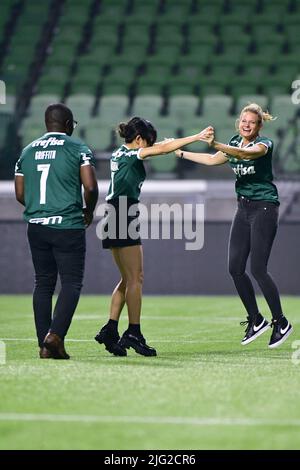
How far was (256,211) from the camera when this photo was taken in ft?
29.8

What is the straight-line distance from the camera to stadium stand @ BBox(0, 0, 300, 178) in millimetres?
18812

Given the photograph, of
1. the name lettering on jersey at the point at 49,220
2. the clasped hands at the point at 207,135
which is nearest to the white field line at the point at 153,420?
the name lettering on jersey at the point at 49,220

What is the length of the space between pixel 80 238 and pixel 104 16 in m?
15.4

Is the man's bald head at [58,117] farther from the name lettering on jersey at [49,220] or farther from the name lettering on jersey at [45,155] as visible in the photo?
the name lettering on jersey at [49,220]

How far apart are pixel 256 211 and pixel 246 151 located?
0.61 metres

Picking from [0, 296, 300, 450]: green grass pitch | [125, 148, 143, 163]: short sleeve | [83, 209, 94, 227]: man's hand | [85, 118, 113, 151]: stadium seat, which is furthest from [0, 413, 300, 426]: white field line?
[85, 118, 113, 151]: stadium seat

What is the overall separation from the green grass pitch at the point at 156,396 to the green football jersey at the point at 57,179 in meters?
1.05

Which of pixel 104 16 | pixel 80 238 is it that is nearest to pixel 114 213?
pixel 80 238

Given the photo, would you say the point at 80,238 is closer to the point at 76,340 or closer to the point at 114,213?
the point at 114,213

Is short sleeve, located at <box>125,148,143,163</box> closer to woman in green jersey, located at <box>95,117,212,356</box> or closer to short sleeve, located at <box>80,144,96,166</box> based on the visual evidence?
woman in green jersey, located at <box>95,117,212,356</box>

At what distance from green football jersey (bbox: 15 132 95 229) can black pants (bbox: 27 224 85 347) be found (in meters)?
0.09

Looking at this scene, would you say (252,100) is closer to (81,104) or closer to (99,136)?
(99,136)

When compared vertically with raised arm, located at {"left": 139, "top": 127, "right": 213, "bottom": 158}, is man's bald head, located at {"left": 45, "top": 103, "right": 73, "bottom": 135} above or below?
above

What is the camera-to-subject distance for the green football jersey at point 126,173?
8258mm
